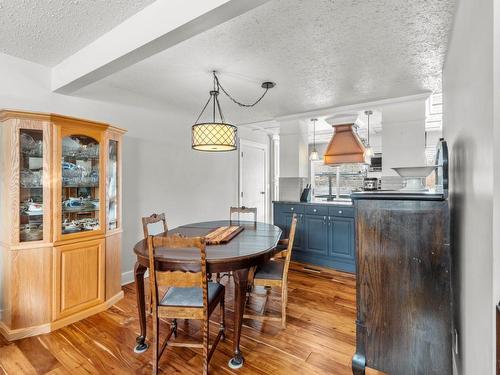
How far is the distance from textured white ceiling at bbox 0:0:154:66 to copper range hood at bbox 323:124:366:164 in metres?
4.09

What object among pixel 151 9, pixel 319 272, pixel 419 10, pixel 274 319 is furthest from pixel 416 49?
pixel 319 272

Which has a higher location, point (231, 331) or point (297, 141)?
point (297, 141)

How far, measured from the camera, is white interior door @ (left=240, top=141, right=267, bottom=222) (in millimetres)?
5439

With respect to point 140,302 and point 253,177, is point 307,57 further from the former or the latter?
point 253,177

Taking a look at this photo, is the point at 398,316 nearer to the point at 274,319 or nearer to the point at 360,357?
the point at 360,357

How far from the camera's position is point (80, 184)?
267 centimetres

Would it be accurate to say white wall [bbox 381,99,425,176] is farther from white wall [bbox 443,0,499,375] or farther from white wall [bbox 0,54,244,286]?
white wall [bbox 0,54,244,286]

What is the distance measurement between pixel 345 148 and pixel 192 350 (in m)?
A: 4.20

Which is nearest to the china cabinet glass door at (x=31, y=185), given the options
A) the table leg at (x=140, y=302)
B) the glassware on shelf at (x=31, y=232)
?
the glassware on shelf at (x=31, y=232)

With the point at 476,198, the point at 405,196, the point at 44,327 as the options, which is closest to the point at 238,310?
the point at 405,196

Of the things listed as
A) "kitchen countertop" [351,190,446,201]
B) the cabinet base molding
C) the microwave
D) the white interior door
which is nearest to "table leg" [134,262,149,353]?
the cabinet base molding

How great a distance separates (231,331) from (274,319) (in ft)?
1.28

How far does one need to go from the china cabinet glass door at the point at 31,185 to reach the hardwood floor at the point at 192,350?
0.90 metres

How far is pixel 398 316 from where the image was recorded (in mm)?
1553
